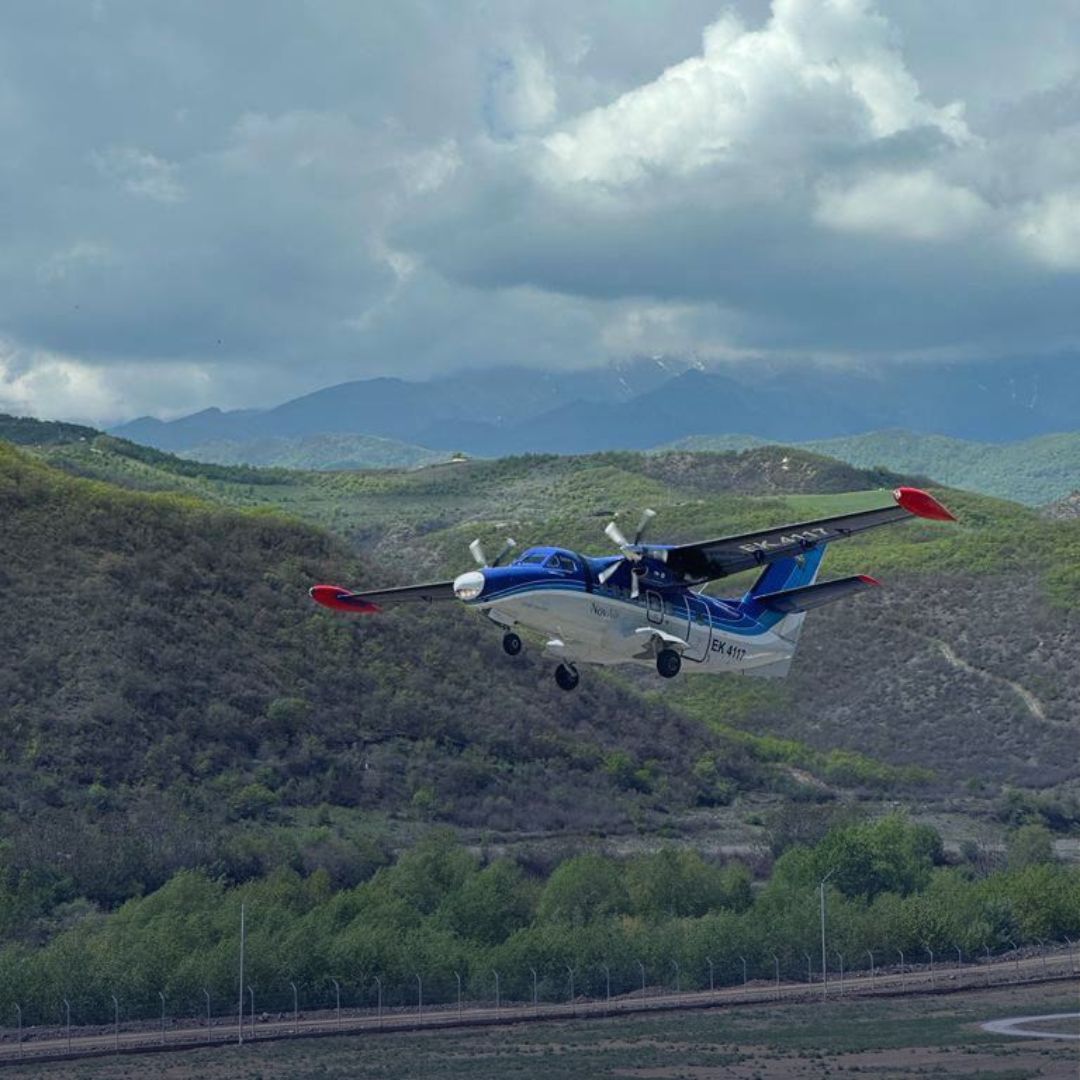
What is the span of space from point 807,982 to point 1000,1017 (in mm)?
12403

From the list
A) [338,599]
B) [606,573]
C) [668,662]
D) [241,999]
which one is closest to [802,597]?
[668,662]

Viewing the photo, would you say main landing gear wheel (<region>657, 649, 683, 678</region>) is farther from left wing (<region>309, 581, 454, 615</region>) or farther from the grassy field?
the grassy field

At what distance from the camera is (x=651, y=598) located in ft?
206

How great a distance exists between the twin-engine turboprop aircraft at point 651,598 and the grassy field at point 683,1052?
52.8ft

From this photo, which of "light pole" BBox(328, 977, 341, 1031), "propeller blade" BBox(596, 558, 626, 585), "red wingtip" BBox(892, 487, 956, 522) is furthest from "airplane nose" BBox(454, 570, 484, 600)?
"light pole" BBox(328, 977, 341, 1031)

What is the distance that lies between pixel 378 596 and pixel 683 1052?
23528 millimetres

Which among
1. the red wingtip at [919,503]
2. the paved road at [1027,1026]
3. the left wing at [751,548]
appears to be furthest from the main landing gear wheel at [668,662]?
the paved road at [1027,1026]

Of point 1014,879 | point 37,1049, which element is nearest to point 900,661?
point 1014,879

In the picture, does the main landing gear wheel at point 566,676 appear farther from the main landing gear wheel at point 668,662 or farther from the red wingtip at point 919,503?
the red wingtip at point 919,503

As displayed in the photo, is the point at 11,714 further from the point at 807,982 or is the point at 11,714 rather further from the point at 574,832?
the point at 807,982

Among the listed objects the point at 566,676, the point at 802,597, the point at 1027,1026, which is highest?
the point at 802,597

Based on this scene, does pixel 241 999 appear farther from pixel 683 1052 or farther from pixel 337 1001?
pixel 683 1052

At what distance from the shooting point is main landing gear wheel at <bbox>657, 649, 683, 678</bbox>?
61688mm

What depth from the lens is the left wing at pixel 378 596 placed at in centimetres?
6462
